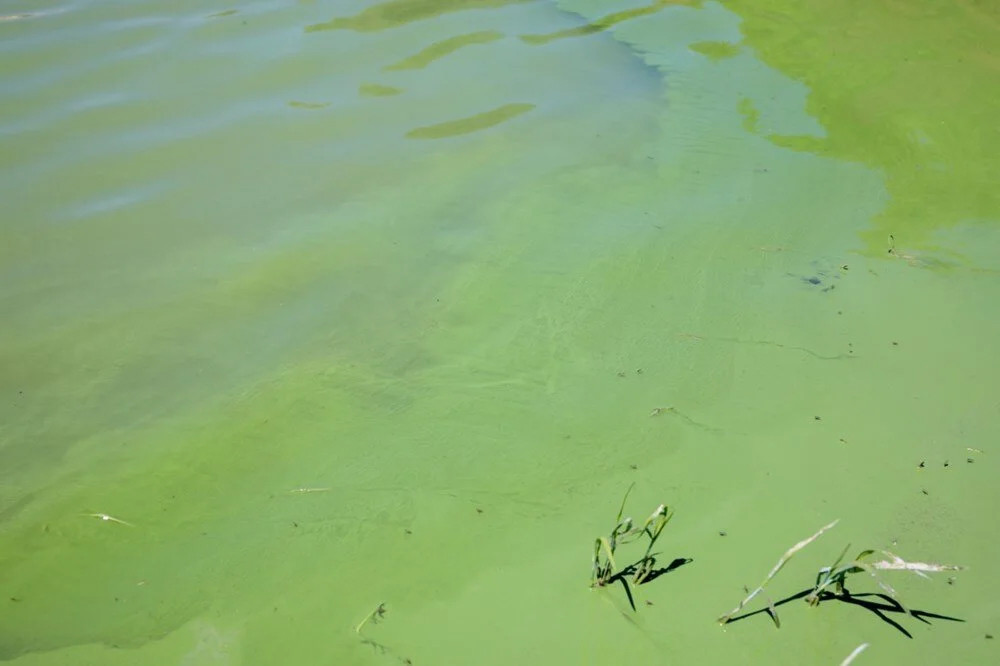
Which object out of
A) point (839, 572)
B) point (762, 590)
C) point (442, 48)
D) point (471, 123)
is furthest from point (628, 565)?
point (442, 48)

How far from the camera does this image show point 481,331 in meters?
2.56

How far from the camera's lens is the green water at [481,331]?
6.11 feet

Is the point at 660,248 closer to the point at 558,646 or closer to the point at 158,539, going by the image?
the point at 558,646

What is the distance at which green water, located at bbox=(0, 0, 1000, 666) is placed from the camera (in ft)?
6.11

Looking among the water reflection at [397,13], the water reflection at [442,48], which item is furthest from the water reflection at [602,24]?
the water reflection at [397,13]

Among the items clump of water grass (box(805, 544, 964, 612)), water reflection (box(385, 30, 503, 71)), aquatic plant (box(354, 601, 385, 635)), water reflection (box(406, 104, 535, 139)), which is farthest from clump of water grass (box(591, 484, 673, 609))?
water reflection (box(385, 30, 503, 71))

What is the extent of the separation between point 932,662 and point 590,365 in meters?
1.03

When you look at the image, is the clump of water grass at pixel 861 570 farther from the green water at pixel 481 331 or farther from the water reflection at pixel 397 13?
the water reflection at pixel 397 13

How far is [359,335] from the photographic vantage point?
101 inches

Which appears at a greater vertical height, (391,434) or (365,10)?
(365,10)

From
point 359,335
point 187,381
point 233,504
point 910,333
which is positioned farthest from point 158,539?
point 910,333

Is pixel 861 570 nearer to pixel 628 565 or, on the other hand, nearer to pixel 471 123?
pixel 628 565

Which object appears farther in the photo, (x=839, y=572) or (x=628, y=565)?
(x=628, y=565)

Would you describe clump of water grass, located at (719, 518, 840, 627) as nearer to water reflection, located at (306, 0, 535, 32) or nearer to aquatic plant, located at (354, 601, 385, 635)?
aquatic plant, located at (354, 601, 385, 635)
